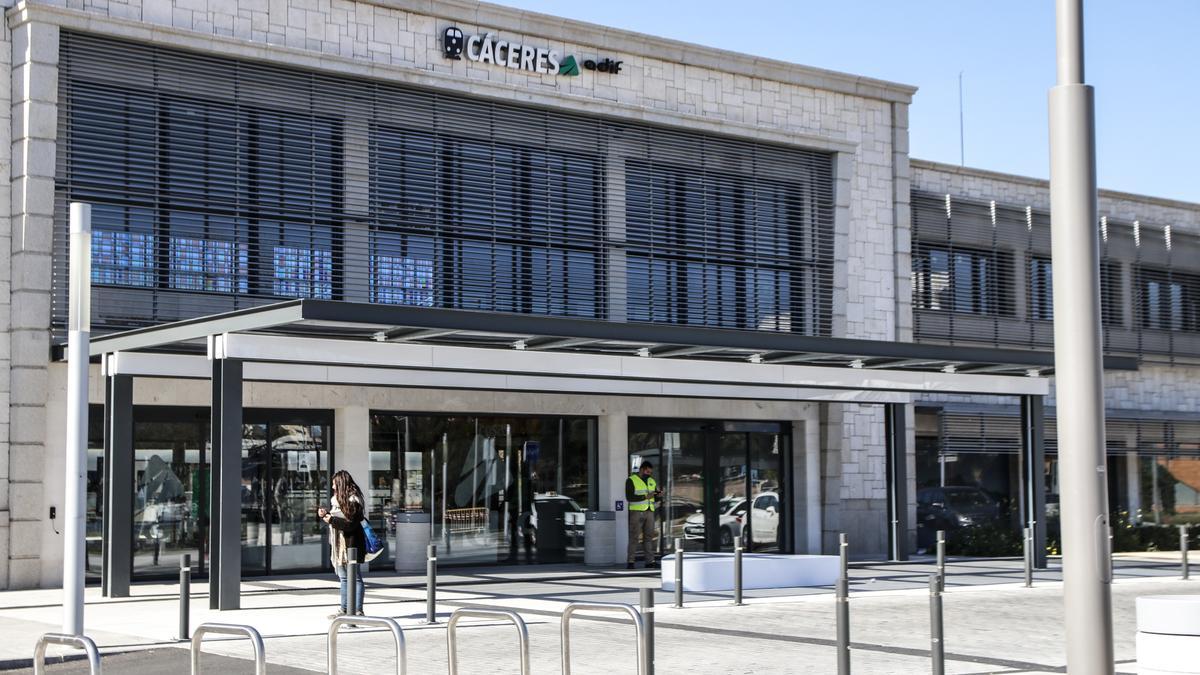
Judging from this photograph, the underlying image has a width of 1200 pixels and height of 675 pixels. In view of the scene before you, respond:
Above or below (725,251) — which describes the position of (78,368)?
below

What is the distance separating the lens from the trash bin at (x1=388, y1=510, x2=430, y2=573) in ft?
79.2

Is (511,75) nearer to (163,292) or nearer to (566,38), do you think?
(566,38)

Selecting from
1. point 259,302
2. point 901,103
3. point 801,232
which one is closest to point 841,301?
point 801,232

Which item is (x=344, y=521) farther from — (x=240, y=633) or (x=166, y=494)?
(x=240, y=633)

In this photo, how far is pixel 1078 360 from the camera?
25.2ft

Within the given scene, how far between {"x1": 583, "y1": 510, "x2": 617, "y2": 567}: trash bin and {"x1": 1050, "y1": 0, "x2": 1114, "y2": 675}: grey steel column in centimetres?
1800

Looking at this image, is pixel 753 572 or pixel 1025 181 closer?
pixel 753 572

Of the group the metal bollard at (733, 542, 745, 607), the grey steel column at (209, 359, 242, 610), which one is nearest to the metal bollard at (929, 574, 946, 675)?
the metal bollard at (733, 542, 745, 607)

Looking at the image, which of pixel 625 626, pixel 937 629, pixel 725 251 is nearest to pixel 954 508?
pixel 725 251

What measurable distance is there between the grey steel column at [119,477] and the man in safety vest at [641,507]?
832 cm

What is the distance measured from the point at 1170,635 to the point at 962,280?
25.4 m

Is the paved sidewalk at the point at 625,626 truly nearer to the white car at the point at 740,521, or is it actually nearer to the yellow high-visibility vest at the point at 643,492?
the yellow high-visibility vest at the point at 643,492

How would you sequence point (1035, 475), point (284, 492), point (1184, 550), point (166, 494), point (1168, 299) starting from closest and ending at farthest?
1. point (166, 494)
2. point (1184, 550)
3. point (284, 492)
4. point (1035, 475)
5. point (1168, 299)

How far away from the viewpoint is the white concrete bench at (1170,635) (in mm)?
8617
